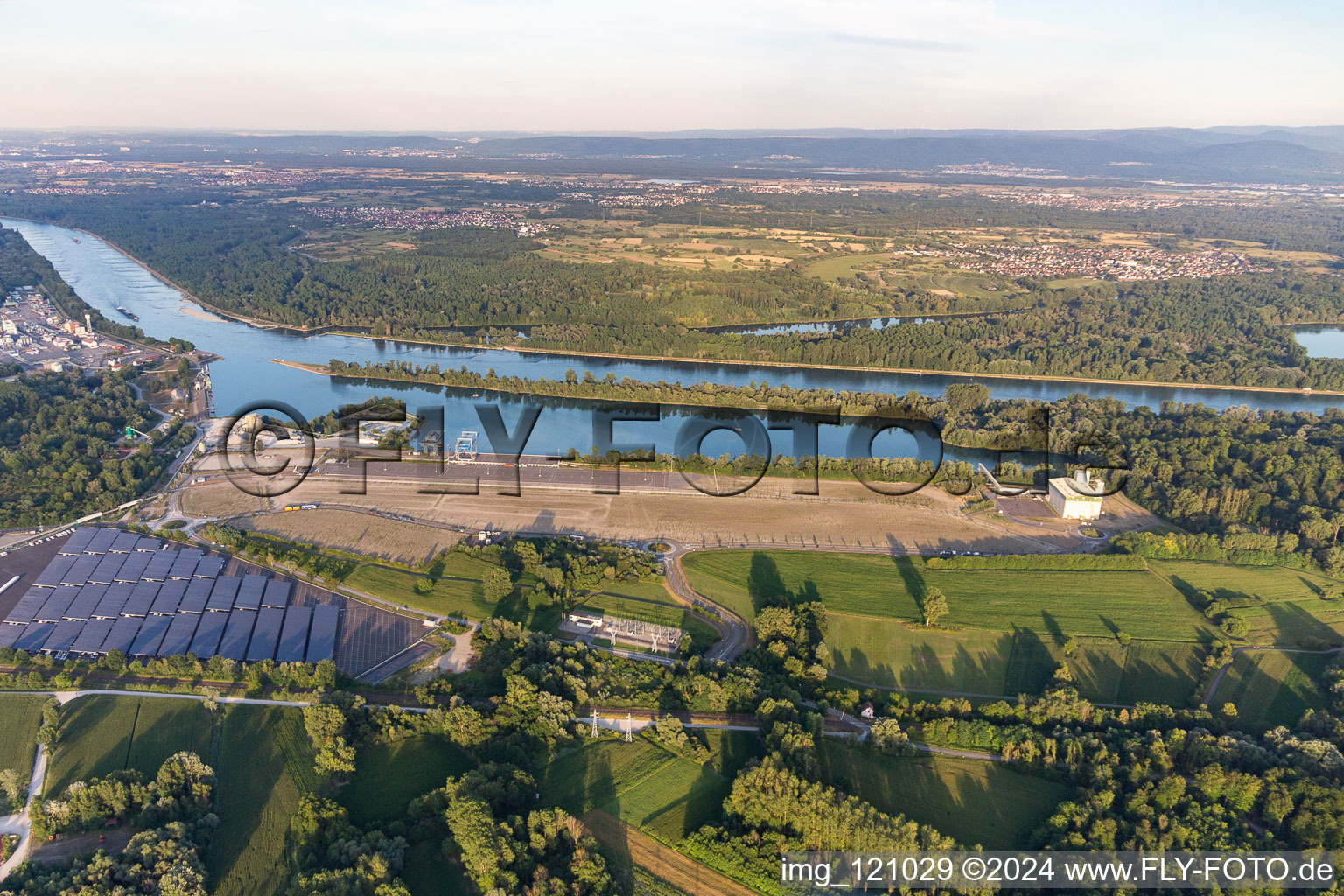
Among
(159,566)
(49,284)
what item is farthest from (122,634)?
(49,284)

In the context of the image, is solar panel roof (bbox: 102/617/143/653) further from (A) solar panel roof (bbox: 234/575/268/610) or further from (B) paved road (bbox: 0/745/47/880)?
(B) paved road (bbox: 0/745/47/880)

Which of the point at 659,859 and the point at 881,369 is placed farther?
the point at 881,369

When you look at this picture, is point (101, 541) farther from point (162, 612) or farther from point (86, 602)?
point (162, 612)

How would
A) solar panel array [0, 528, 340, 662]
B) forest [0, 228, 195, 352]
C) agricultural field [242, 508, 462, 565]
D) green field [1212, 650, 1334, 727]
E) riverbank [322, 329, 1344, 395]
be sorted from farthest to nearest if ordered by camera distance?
forest [0, 228, 195, 352] → riverbank [322, 329, 1344, 395] → agricultural field [242, 508, 462, 565] → solar panel array [0, 528, 340, 662] → green field [1212, 650, 1334, 727]

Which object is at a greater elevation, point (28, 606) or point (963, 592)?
point (28, 606)

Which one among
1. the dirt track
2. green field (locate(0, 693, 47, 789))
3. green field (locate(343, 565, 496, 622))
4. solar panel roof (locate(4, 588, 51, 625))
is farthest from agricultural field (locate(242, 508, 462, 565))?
green field (locate(0, 693, 47, 789))

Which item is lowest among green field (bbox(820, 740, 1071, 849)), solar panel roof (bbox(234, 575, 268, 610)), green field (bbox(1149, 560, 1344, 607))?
green field (bbox(820, 740, 1071, 849))

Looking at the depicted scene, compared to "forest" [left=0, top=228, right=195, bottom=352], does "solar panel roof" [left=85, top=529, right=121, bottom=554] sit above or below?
below
